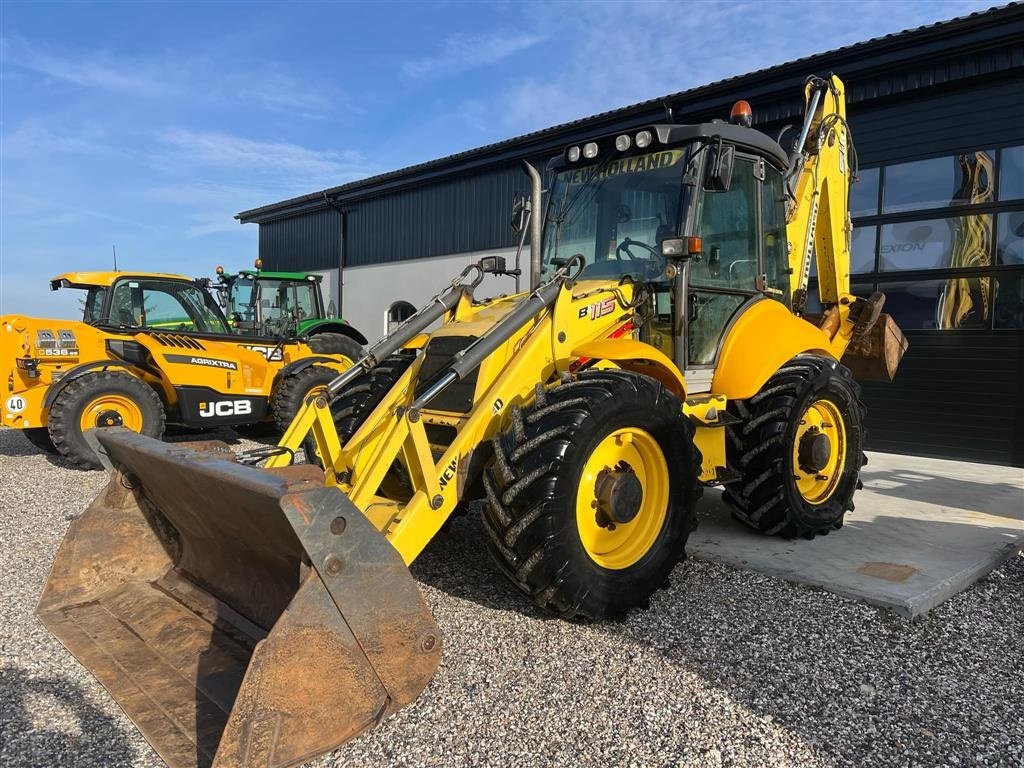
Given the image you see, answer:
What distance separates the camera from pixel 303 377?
29.2 feet

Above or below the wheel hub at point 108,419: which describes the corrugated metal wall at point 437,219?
above

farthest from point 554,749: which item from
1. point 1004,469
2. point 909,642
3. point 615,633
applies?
point 1004,469

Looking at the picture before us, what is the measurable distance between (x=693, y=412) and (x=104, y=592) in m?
3.25

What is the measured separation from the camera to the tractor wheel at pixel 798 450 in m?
4.72

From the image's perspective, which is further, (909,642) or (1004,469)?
(1004,469)

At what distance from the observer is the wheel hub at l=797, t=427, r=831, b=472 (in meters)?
4.98

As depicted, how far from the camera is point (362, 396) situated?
4.66 m

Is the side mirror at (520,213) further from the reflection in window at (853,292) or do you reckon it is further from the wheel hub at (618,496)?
the reflection in window at (853,292)

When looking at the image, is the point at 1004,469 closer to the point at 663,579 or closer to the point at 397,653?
the point at 663,579

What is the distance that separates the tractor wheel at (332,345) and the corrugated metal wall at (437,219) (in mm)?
4484

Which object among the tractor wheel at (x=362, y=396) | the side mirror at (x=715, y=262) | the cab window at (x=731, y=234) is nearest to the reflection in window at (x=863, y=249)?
the cab window at (x=731, y=234)

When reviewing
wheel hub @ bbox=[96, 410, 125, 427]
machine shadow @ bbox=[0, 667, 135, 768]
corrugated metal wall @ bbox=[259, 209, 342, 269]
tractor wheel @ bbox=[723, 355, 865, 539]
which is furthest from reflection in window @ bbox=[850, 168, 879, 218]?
corrugated metal wall @ bbox=[259, 209, 342, 269]

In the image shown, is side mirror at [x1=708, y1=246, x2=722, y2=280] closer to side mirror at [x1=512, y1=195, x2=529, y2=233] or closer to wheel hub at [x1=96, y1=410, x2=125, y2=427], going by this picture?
side mirror at [x1=512, y1=195, x2=529, y2=233]

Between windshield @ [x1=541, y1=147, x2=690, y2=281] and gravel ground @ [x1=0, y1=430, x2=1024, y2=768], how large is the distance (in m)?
2.00
